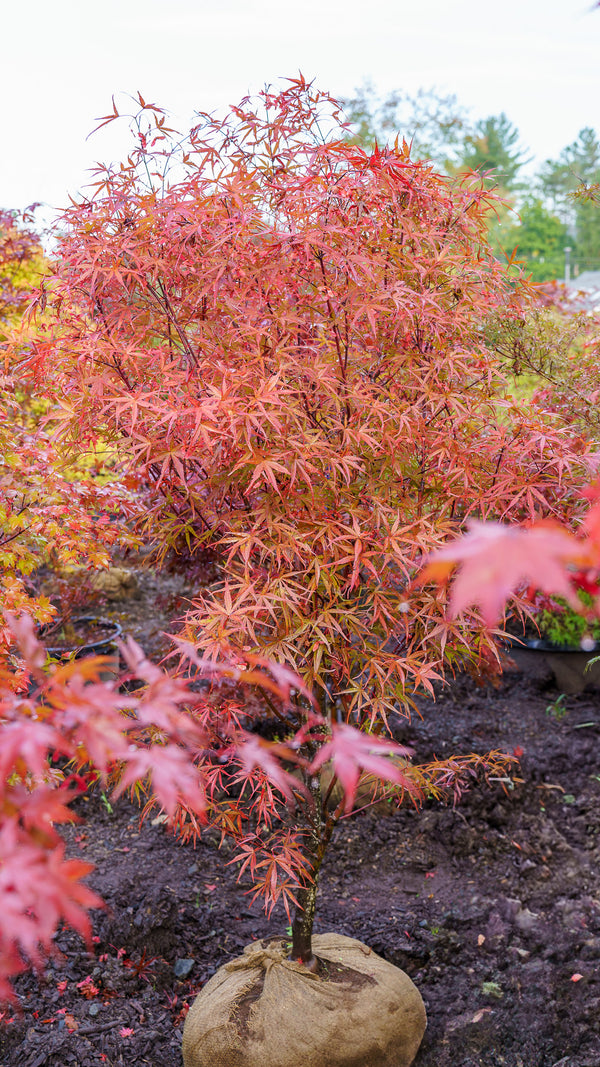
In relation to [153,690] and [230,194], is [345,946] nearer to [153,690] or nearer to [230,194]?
[153,690]

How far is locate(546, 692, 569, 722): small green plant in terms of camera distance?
15.7 ft

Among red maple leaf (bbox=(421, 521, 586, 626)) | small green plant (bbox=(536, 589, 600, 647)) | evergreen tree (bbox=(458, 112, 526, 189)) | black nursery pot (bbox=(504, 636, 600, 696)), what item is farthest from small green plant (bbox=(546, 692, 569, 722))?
evergreen tree (bbox=(458, 112, 526, 189))

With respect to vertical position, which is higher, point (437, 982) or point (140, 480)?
point (140, 480)

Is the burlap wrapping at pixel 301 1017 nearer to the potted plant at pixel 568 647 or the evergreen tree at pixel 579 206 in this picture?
the potted plant at pixel 568 647

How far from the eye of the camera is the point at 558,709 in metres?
4.88

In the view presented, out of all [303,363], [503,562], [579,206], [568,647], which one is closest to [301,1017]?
[303,363]

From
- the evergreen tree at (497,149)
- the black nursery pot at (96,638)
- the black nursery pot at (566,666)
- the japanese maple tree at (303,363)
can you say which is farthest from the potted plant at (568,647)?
the evergreen tree at (497,149)

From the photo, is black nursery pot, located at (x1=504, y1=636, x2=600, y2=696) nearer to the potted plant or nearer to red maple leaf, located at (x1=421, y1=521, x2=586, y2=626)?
the potted plant

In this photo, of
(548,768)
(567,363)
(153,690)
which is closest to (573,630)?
(548,768)

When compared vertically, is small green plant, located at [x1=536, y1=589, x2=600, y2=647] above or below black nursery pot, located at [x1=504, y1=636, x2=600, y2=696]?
above

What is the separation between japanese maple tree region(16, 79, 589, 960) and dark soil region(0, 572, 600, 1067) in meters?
0.82

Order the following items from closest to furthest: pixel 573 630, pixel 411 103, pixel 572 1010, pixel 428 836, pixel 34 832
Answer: pixel 34 832
pixel 572 1010
pixel 428 836
pixel 573 630
pixel 411 103

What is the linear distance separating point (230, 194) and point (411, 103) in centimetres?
1674

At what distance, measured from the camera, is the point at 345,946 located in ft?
8.54
